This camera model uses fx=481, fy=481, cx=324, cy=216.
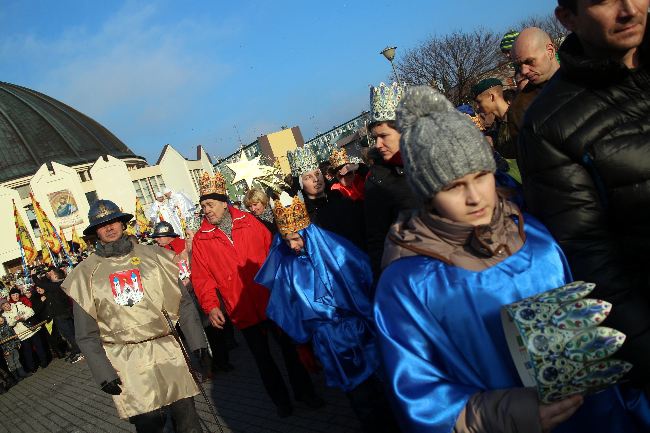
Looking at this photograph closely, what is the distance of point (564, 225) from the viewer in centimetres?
174

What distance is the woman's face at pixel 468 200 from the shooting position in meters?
1.71

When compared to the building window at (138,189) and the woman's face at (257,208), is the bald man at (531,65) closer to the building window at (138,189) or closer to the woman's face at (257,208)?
the woman's face at (257,208)

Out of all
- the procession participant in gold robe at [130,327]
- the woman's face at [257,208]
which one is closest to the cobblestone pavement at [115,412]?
the procession participant in gold robe at [130,327]

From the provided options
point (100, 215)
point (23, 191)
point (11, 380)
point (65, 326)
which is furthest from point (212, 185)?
point (23, 191)

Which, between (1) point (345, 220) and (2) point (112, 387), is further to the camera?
(1) point (345, 220)

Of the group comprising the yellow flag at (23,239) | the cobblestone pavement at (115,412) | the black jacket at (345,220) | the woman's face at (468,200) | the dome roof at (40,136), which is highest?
the dome roof at (40,136)

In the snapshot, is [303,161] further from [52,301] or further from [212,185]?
[52,301]

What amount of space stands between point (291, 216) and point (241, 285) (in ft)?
5.19

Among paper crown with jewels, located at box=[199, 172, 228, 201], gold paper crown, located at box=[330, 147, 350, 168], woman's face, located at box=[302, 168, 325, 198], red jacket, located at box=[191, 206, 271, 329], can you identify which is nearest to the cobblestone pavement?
red jacket, located at box=[191, 206, 271, 329]

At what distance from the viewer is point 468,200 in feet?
5.61

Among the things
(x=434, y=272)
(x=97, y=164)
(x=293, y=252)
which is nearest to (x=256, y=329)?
(x=293, y=252)

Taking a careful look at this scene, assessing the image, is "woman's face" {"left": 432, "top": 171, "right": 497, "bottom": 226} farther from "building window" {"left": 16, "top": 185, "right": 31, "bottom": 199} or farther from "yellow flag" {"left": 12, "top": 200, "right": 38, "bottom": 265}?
"building window" {"left": 16, "top": 185, "right": 31, "bottom": 199}

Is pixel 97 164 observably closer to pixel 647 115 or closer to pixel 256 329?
pixel 256 329

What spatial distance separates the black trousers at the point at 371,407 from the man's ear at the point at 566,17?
2.76m
